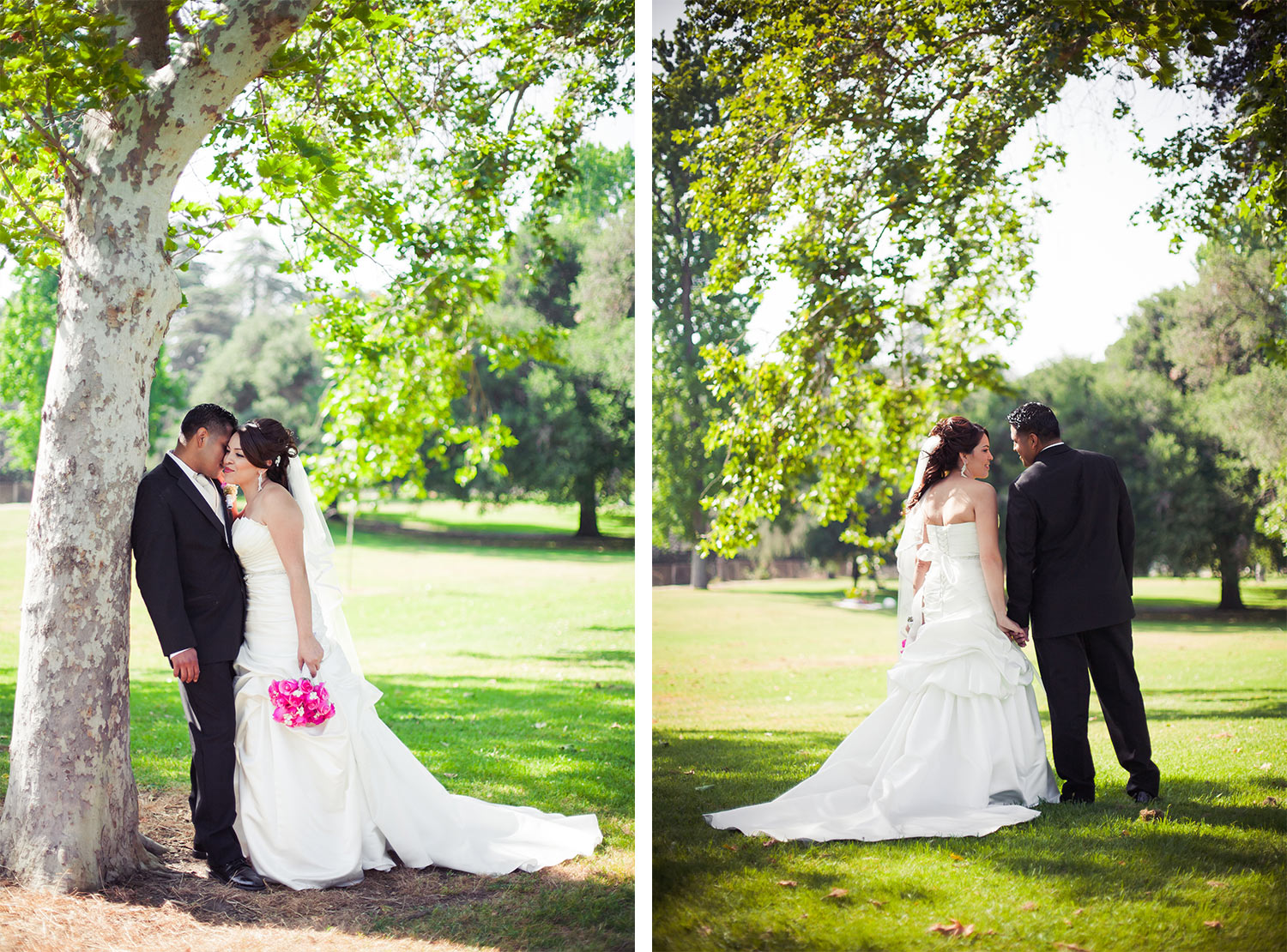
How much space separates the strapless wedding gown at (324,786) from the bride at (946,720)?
117 centimetres

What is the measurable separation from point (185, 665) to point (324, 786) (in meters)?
0.70

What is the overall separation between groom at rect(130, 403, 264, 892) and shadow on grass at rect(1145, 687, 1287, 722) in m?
5.69

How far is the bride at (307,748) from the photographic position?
3.54 meters

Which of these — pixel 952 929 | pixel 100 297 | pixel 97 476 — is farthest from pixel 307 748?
pixel 952 929

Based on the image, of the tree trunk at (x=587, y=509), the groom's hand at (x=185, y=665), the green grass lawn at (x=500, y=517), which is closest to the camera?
the groom's hand at (x=185, y=665)

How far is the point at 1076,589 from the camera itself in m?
4.12

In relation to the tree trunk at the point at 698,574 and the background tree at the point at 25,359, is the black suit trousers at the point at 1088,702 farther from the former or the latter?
the background tree at the point at 25,359

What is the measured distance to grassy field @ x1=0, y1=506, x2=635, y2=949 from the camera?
10.8 ft

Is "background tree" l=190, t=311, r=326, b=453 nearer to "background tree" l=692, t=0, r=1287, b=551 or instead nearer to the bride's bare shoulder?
"background tree" l=692, t=0, r=1287, b=551

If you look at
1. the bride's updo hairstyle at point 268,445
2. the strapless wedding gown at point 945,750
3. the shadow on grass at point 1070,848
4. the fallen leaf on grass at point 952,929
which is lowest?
the fallen leaf on grass at point 952,929

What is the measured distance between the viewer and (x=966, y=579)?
4.21 meters

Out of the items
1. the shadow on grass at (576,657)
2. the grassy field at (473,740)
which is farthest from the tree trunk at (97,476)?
the shadow on grass at (576,657)

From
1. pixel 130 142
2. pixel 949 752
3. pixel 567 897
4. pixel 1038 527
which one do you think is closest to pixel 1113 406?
pixel 1038 527

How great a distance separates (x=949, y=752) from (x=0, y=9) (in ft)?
15.9
